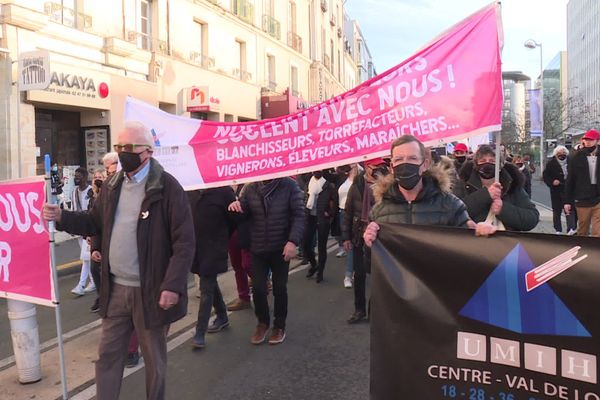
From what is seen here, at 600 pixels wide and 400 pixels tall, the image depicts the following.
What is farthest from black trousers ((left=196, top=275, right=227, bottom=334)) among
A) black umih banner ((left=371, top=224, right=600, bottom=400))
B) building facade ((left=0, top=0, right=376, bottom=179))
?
building facade ((left=0, top=0, right=376, bottom=179))

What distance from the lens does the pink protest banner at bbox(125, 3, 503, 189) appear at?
3590mm

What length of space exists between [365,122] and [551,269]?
1.95m

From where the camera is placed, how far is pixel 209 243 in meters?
5.27

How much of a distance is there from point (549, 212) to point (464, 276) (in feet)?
47.4

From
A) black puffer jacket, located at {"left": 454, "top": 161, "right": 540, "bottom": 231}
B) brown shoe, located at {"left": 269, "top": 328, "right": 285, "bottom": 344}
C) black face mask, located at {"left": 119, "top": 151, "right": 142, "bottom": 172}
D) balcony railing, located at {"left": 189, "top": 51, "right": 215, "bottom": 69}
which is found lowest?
brown shoe, located at {"left": 269, "top": 328, "right": 285, "bottom": 344}

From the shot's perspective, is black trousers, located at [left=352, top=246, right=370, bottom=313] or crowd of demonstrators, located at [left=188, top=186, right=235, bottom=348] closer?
crowd of demonstrators, located at [left=188, top=186, right=235, bottom=348]

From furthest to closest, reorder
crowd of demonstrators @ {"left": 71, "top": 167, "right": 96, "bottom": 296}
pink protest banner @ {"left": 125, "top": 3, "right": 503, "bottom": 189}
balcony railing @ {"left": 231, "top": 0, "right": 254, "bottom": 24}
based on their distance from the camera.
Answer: balcony railing @ {"left": 231, "top": 0, "right": 254, "bottom": 24}
crowd of demonstrators @ {"left": 71, "top": 167, "right": 96, "bottom": 296}
pink protest banner @ {"left": 125, "top": 3, "right": 503, "bottom": 189}

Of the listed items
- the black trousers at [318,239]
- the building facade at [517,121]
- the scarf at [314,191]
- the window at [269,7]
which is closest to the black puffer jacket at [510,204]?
the black trousers at [318,239]

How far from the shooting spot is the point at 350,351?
15.9 ft

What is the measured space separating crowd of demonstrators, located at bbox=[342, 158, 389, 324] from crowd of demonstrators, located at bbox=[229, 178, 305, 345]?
83 centimetres

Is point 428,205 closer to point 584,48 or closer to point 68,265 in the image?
point 68,265

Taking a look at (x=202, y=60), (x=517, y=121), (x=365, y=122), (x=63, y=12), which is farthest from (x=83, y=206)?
(x=517, y=121)

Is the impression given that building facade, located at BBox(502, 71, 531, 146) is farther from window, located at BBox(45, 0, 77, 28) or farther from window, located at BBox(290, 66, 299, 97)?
window, located at BBox(45, 0, 77, 28)

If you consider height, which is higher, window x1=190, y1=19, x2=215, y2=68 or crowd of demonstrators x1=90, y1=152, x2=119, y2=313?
window x1=190, y1=19, x2=215, y2=68
